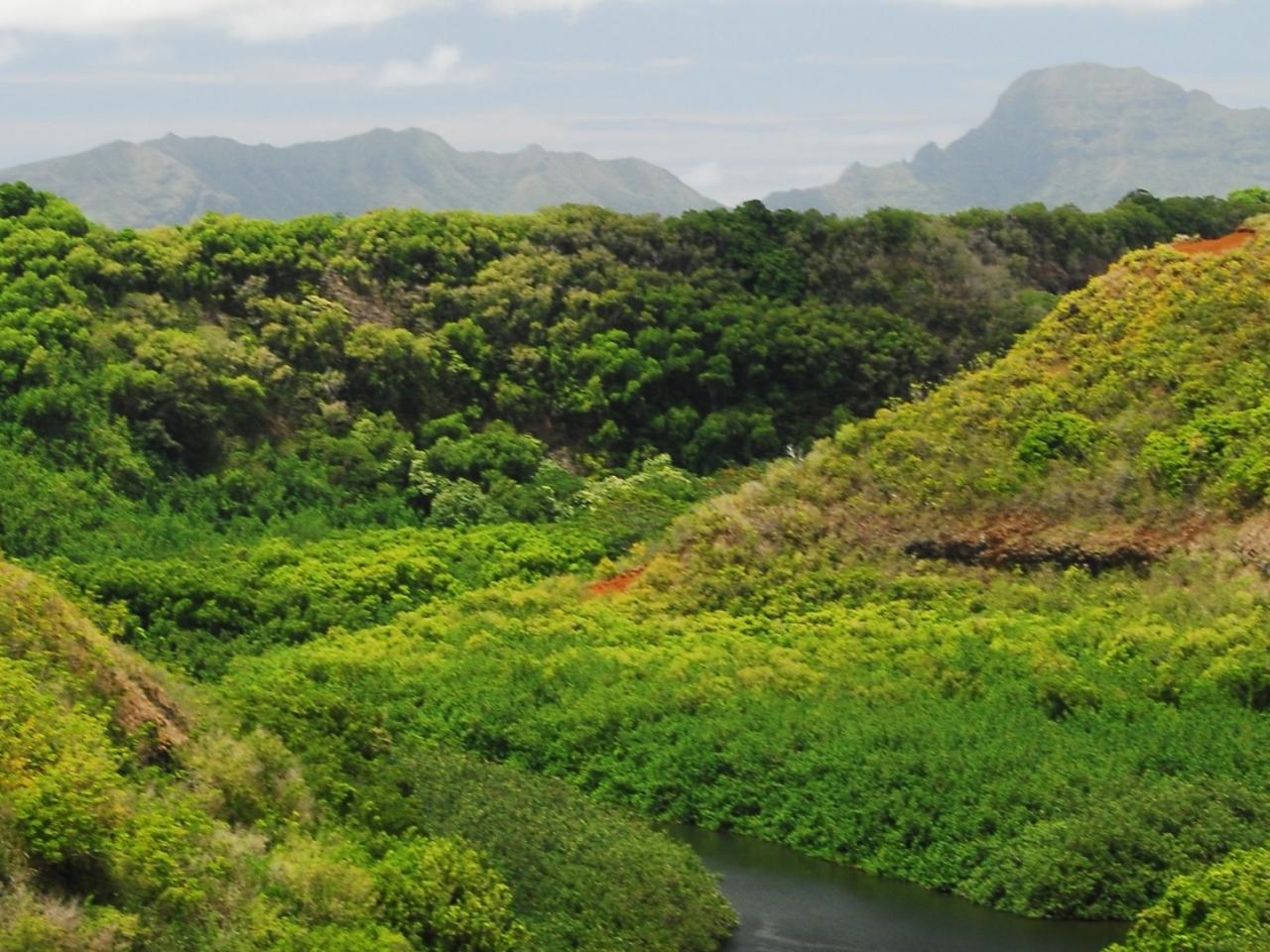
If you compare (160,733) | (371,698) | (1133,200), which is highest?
(1133,200)

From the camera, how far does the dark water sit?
1057 inches

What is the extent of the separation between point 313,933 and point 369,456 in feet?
104

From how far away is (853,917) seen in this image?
91.8ft

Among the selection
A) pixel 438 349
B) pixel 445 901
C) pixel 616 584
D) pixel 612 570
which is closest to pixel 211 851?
pixel 445 901

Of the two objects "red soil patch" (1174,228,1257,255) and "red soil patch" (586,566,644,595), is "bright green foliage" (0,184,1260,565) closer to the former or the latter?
"red soil patch" (586,566,644,595)

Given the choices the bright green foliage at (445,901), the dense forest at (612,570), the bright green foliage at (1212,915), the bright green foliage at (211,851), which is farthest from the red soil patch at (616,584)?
the bright green foliage at (1212,915)

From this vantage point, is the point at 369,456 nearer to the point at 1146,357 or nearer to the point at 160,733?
the point at 1146,357

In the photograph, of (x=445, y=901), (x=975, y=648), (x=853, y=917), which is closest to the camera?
(x=445, y=901)

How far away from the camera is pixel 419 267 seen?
6062cm

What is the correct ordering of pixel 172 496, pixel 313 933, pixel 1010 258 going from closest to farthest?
pixel 313 933, pixel 172 496, pixel 1010 258

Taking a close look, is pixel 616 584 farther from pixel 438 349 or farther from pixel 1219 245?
pixel 438 349

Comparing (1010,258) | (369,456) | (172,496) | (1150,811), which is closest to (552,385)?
(369,456)

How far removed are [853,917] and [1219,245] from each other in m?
24.5

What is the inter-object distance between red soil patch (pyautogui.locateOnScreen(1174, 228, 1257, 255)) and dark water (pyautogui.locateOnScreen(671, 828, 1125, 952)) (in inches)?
864
